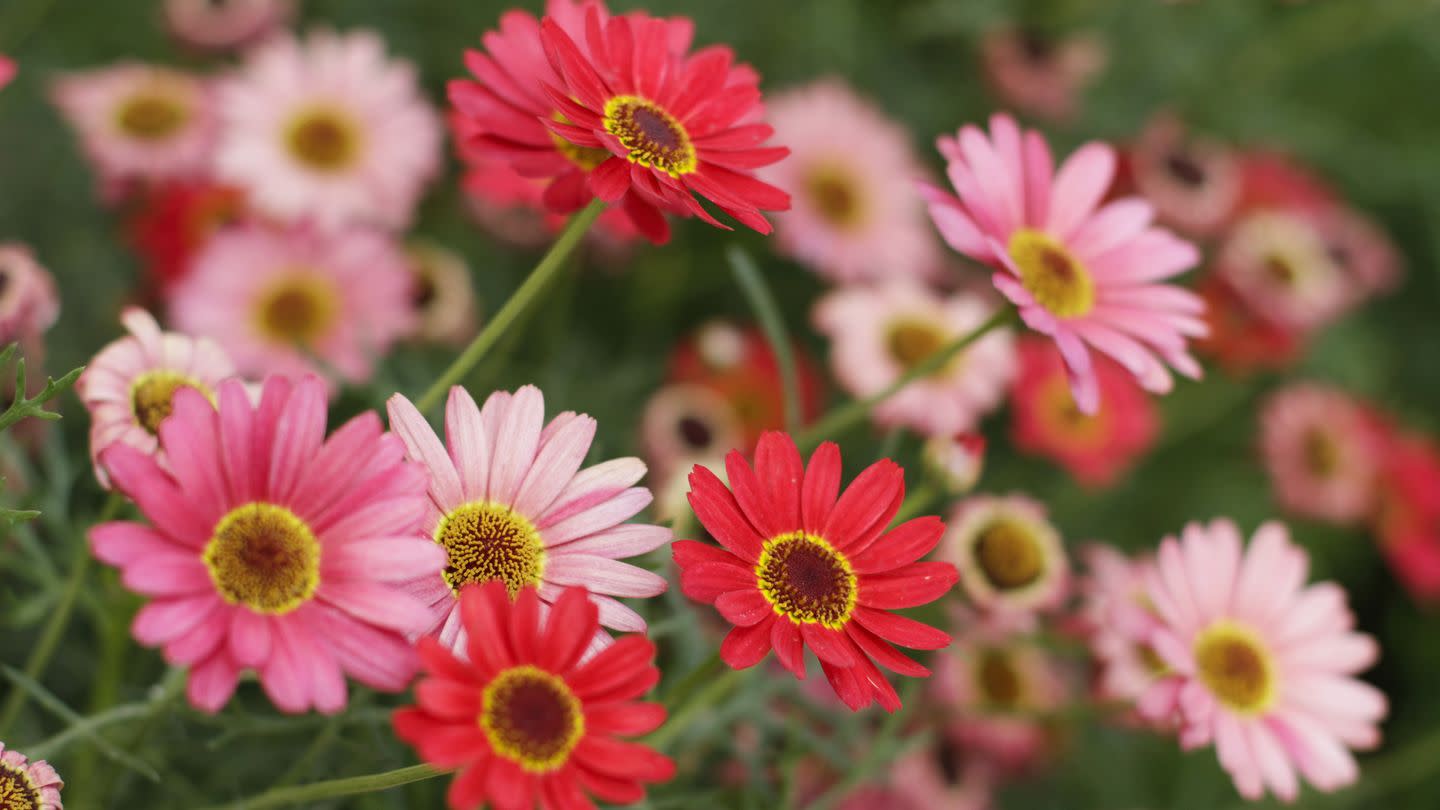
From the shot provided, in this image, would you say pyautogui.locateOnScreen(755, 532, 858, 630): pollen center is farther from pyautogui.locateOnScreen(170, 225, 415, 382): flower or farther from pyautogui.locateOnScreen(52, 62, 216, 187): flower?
pyautogui.locateOnScreen(52, 62, 216, 187): flower

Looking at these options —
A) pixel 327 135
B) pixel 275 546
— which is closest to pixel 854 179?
pixel 327 135

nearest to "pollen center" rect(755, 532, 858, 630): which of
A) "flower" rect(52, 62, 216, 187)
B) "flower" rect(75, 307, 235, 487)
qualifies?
"flower" rect(75, 307, 235, 487)

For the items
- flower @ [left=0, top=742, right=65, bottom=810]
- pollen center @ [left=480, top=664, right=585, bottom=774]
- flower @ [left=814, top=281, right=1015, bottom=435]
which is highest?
flower @ [left=814, top=281, right=1015, bottom=435]

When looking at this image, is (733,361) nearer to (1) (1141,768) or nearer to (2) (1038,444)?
(2) (1038,444)

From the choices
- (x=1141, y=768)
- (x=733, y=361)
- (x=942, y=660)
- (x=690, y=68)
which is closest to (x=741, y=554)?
(x=690, y=68)

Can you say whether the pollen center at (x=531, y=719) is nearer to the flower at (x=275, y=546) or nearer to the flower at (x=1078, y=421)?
the flower at (x=275, y=546)

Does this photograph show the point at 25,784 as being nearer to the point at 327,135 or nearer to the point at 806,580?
the point at 806,580
